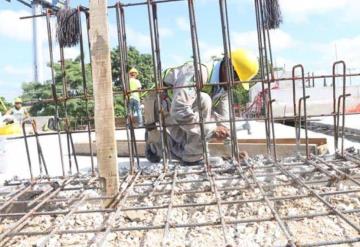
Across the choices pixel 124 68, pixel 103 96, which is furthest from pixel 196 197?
pixel 124 68

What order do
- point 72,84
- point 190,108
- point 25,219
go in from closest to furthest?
point 25,219 → point 190,108 → point 72,84

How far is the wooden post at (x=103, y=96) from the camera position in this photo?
3.28 m

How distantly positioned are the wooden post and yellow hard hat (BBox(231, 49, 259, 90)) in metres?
1.91

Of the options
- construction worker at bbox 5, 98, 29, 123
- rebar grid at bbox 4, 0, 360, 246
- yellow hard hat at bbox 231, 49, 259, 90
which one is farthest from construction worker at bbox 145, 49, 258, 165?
construction worker at bbox 5, 98, 29, 123

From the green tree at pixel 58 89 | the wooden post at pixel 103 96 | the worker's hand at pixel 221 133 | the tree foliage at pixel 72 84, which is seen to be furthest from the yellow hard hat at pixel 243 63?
the green tree at pixel 58 89

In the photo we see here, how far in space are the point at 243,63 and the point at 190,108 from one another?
0.82m

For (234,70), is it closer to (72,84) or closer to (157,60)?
(157,60)

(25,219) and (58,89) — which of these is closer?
(25,219)

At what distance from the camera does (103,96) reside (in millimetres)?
3324

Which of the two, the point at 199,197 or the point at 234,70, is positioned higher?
the point at 234,70

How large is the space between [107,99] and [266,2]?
1834mm

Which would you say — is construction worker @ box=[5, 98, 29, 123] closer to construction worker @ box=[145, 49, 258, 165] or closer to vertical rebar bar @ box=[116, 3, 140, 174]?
construction worker @ box=[145, 49, 258, 165]

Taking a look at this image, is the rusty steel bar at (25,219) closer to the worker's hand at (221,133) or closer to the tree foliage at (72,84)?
the worker's hand at (221,133)

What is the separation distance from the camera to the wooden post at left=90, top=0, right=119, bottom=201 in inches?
129
